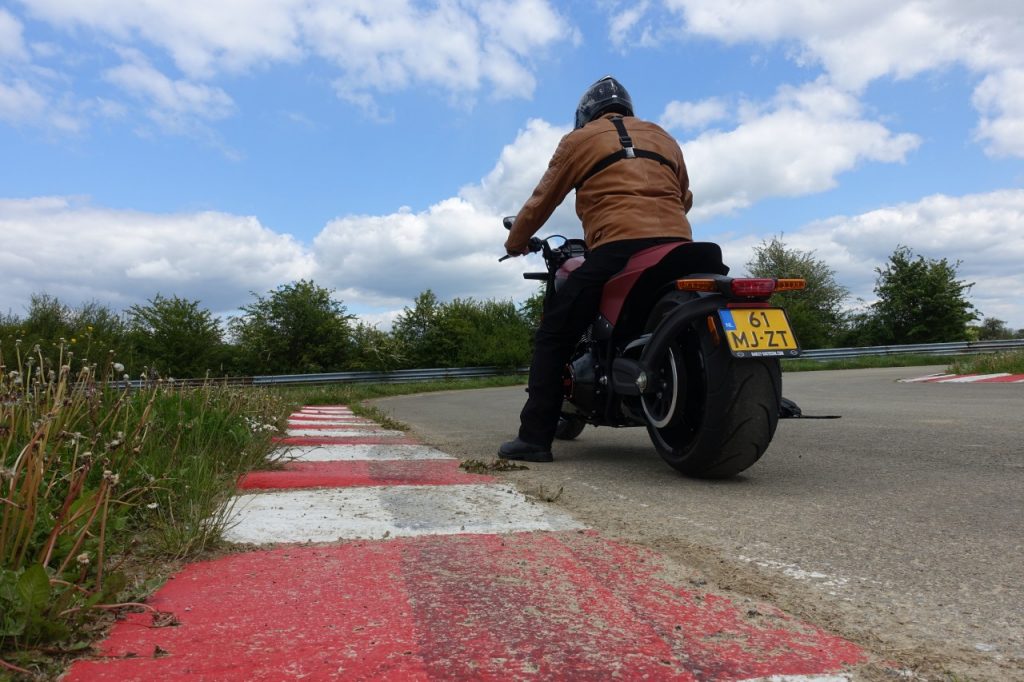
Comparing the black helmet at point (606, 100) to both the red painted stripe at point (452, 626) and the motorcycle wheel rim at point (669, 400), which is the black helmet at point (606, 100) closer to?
the motorcycle wheel rim at point (669, 400)

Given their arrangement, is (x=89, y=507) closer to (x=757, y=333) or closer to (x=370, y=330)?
(x=757, y=333)

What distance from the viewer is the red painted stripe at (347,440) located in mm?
5102

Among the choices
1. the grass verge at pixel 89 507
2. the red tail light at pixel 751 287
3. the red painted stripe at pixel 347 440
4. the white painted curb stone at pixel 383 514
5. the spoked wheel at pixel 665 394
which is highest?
the red tail light at pixel 751 287

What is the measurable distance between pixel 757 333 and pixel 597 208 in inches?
45.7

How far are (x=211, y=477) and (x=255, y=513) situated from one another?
0.87ft

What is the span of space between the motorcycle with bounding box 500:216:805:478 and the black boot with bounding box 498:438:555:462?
363 millimetres

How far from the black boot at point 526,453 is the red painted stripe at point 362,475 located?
1.03ft

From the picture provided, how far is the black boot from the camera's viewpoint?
4.23 metres

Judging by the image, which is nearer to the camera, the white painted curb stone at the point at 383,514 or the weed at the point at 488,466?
the white painted curb stone at the point at 383,514

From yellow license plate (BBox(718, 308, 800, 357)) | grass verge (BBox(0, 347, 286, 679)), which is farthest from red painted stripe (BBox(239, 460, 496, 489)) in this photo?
yellow license plate (BBox(718, 308, 800, 357))

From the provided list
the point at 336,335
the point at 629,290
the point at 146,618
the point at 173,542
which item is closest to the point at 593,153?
the point at 629,290

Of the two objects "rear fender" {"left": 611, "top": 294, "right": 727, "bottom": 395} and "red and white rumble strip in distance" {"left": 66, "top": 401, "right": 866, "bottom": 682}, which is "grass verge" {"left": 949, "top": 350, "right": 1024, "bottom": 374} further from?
"red and white rumble strip in distance" {"left": 66, "top": 401, "right": 866, "bottom": 682}

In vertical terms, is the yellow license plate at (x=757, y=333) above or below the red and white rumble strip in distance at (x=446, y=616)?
above

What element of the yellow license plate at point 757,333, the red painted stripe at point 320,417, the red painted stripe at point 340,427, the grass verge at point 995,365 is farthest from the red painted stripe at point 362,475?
the grass verge at point 995,365
